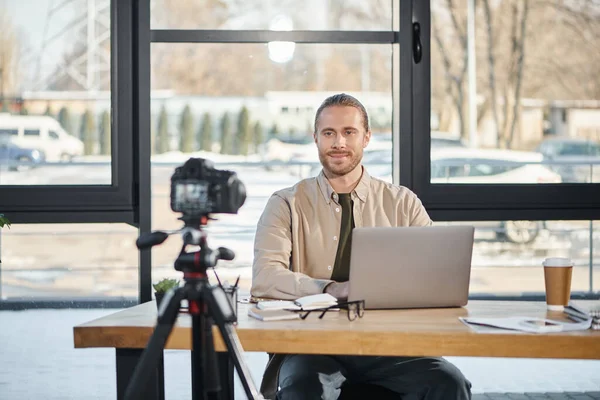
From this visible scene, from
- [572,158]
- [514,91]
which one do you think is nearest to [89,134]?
[514,91]

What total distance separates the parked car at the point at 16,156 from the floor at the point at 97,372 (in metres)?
1.04

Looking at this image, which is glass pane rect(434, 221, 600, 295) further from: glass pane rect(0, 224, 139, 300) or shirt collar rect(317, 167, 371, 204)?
glass pane rect(0, 224, 139, 300)

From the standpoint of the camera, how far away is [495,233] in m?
5.07

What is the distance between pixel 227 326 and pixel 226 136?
269 cm

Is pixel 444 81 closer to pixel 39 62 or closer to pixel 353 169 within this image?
pixel 353 169

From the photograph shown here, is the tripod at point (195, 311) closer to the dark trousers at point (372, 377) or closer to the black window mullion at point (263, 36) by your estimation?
the dark trousers at point (372, 377)

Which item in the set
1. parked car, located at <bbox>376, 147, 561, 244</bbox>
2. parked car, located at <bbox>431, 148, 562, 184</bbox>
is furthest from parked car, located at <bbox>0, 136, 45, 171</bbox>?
parked car, located at <bbox>431, 148, 562, 184</bbox>

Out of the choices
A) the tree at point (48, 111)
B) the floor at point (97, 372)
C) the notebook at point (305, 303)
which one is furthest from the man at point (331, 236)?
the tree at point (48, 111)

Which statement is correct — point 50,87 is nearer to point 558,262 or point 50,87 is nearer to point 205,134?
point 205,134

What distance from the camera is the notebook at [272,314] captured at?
2.53 metres

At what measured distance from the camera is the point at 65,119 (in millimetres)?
4535

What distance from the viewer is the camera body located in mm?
2041

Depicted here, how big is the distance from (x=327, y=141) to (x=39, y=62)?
1877mm

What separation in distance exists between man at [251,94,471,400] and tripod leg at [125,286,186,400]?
0.82 metres
